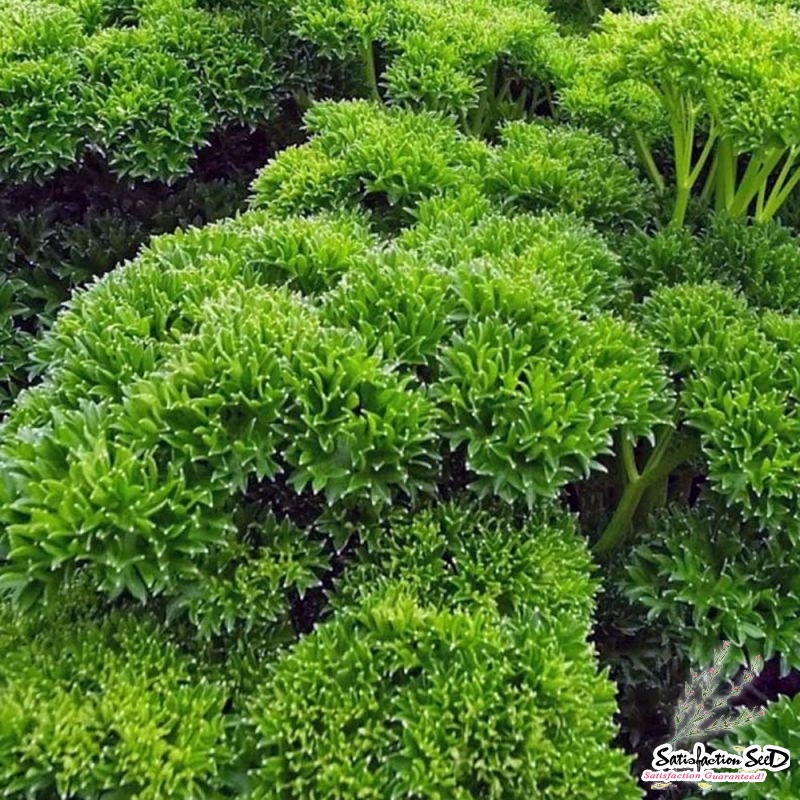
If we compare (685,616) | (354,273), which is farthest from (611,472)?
(354,273)

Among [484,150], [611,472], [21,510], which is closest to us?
[21,510]

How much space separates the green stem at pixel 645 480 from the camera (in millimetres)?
1404

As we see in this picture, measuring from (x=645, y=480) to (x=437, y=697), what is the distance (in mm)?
612

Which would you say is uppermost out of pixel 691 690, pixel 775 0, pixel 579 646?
pixel 775 0

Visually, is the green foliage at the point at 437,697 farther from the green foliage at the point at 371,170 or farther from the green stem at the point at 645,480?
the green foliage at the point at 371,170

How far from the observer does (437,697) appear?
1041 mm

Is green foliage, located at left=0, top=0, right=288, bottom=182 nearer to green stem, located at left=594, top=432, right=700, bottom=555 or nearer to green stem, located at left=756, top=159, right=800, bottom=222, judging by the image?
green stem, located at left=756, top=159, right=800, bottom=222

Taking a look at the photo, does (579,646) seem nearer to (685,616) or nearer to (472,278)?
(685,616)

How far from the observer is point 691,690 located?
4.31 ft

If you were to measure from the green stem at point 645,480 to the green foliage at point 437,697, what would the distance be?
35cm

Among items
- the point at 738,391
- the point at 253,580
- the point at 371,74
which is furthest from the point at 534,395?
the point at 371,74

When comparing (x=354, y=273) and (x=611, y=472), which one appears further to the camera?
(x=611, y=472)

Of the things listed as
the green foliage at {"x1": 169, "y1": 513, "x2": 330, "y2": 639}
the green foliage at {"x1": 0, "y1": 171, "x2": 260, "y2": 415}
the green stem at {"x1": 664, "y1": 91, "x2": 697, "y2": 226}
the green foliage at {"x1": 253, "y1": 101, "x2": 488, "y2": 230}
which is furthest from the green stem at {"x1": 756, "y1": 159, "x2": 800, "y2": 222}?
the green foliage at {"x1": 0, "y1": 171, "x2": 260, "y2": 415}

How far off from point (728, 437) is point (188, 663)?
0.81 m
